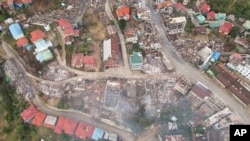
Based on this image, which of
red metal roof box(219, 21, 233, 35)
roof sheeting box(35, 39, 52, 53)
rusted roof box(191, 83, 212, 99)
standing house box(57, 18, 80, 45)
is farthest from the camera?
red metal roof box(219, 21, 233, 35)

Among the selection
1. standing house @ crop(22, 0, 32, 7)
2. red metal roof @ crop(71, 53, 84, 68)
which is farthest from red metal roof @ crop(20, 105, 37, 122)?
standing house @ crop(22, 0, 32, 7)

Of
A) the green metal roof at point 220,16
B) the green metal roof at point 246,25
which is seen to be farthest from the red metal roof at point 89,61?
the green metal roof at point 246,25

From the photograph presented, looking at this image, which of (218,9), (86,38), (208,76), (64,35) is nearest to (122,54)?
(86,38)

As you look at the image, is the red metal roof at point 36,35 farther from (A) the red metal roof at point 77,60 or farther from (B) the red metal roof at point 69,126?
(B) the red metal roof at point 69,126

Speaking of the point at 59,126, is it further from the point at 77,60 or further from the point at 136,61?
the point at 136,61

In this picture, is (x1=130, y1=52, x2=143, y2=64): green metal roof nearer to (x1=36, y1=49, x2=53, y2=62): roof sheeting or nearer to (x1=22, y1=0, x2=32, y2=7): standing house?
(x1=36, y1=49, x2=53, y2=62): roof sheeting
